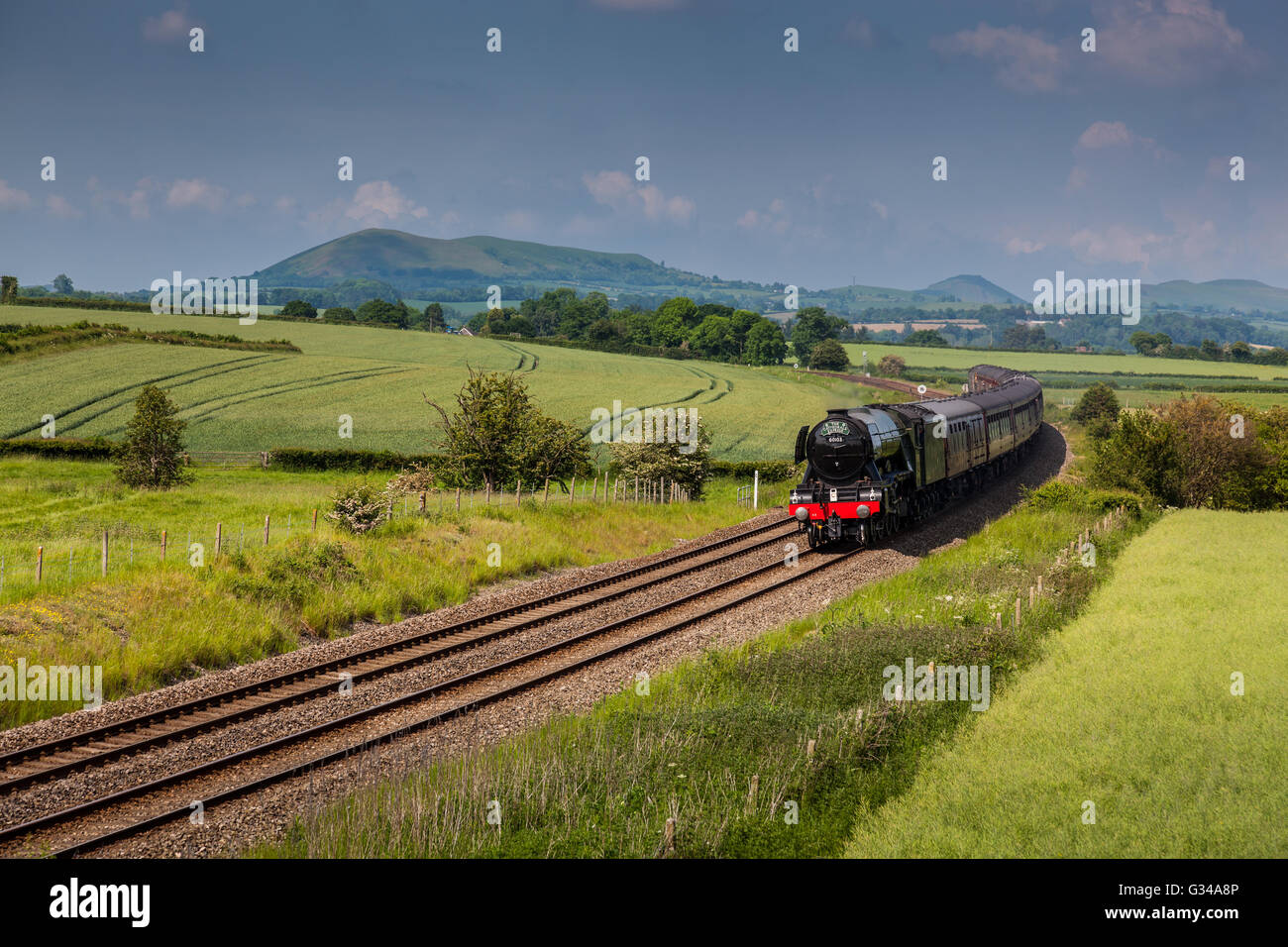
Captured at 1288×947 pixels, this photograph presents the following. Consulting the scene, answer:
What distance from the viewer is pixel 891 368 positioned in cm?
12331

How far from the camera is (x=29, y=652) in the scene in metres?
16.8

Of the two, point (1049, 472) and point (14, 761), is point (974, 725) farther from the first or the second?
point (1049, 472)

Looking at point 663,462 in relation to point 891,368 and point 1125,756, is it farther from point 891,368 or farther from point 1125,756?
point 891,368

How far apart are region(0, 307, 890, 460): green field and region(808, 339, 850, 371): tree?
1720 cm

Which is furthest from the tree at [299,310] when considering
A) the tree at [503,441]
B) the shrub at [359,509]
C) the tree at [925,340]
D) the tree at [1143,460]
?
the tree at [1143,460]

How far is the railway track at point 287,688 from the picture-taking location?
13.8 m

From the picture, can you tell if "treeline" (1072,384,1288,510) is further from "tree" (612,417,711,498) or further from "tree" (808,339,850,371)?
"tree" (808,339,850,371)

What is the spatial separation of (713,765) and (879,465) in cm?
1832

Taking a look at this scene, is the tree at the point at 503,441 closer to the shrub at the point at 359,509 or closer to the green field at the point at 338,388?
the shrub at the point at 359,509

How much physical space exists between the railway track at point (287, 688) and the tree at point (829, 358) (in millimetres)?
101350

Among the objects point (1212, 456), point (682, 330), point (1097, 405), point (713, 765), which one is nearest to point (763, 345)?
point (682, 330)

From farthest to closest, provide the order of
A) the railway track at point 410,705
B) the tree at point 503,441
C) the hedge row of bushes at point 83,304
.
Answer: the hedge row of bushes at point 83,304
the tree at point 503,441
the railway track at point 410,705

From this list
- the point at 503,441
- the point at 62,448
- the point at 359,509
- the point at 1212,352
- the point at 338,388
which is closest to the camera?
the point at 359,509
